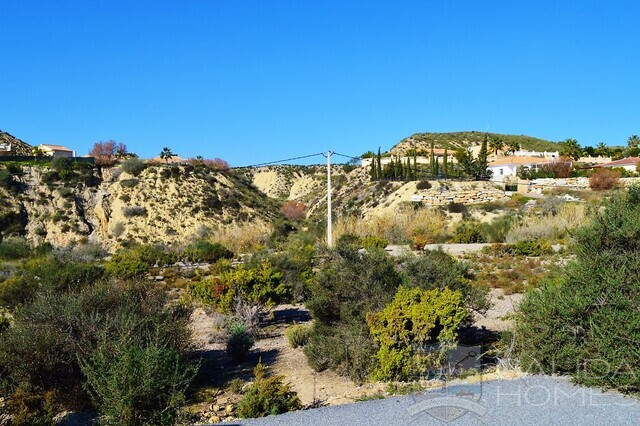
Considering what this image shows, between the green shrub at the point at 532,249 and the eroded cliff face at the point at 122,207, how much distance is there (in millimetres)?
27740

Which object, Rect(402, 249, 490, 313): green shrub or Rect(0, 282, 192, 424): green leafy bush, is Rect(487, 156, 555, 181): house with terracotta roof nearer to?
Rect(402, 249, 490, 313): green shrub

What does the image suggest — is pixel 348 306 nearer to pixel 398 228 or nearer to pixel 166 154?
pixel 398 228

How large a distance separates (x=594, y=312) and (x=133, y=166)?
52.8m

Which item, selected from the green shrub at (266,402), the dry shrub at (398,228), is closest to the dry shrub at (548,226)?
the dry shrub at (398,228)

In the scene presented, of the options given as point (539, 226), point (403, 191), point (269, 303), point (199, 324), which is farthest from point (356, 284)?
point (403, 191)

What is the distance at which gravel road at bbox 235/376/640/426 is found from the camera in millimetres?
5875

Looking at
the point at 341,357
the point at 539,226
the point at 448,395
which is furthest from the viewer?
the point at 539,226

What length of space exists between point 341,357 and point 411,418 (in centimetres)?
289

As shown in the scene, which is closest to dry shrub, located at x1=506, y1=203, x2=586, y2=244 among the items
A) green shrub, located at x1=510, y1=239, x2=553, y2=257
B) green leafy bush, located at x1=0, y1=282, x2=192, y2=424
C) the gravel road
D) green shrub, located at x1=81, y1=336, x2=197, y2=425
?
green shrub, located at x1=510, y1=239, x2=553, y2=257

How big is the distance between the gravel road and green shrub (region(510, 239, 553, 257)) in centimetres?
1770

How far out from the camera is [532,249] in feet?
78.8

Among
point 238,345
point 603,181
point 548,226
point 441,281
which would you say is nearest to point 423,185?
point 603,181

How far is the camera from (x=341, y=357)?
29.1 feet

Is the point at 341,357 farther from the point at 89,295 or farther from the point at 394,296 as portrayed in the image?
the point at 89,295
